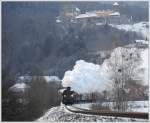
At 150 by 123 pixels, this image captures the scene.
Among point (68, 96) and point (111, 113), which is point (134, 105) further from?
point (68, 96)

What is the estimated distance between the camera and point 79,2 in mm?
2551

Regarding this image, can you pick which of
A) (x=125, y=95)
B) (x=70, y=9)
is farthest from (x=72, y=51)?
(x=125, y=95)

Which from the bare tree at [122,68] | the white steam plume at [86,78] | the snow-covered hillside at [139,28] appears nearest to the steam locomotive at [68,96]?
the white steam plume at [86,78]

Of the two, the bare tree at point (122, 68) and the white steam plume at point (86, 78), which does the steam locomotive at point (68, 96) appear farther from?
the bare tree at point (122, 68)

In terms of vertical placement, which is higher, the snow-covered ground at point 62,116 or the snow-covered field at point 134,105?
the snow-covered field at point 134,105

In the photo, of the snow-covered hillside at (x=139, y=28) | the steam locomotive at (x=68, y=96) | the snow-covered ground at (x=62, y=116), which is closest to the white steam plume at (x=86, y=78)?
the steam locomotive at (x=68, y=96)

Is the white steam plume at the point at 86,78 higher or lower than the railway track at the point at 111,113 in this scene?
higher

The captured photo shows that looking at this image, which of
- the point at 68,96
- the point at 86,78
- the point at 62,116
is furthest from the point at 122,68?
the point at 62,116

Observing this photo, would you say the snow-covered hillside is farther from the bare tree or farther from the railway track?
the railway track

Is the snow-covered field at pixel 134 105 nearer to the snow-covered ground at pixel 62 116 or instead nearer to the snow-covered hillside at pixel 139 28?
the snow-covered ground at pixel 62 116

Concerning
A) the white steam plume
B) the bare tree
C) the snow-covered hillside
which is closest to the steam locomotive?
the white steam plume

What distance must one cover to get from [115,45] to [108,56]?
91 mm

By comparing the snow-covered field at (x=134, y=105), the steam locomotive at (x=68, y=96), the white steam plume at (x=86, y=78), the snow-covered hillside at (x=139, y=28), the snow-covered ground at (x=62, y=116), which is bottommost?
the snow-covered ground at (x=62, y=116)

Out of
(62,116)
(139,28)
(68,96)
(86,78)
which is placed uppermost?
(139,28)
